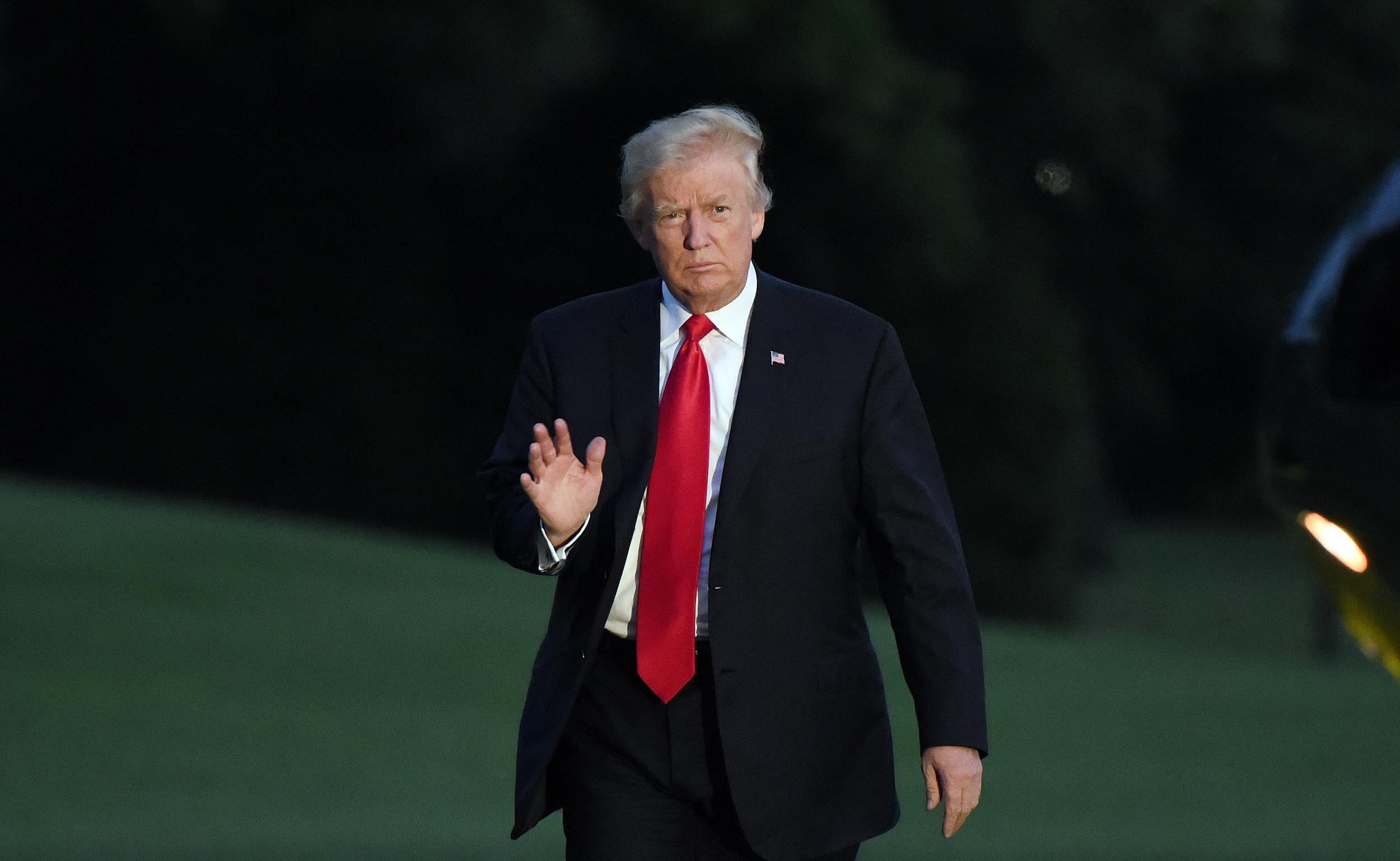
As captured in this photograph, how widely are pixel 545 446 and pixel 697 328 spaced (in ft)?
1.18

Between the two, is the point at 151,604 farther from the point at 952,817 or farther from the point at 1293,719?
the point at 952,817

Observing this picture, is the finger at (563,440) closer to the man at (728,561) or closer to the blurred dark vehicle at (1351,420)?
the man at (728,561)

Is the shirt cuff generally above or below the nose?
below

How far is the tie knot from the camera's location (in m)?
3.15

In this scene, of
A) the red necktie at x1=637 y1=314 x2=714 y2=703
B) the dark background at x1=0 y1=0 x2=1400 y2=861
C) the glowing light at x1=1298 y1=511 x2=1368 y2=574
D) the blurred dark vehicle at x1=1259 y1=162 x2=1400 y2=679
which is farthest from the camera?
the dark background at x1=0 y1=0 x2=1400 y2=861

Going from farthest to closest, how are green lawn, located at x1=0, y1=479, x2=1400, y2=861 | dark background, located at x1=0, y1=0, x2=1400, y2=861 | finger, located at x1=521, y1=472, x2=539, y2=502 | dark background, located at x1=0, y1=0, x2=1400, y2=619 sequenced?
dark background, located at x1=0, y1=0, x2=1400, y2=619, dark background, located at x1=0, y1=0, x2=1400, y2=861, green lawn, located at x1=0, y1=479, x2=1400, y2=861, finger, located at x1=521, y1=472, x2=539, y2=502

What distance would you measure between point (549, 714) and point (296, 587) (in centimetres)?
959

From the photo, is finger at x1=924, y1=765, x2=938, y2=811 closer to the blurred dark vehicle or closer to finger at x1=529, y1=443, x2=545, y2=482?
finger at x1=529, y1=443, x2=545, y2=482

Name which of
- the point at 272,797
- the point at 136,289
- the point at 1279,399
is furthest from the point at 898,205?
the point at 1279,399

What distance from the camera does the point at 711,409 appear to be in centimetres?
311

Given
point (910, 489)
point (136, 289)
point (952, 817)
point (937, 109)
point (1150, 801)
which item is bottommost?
point (1150, 801)

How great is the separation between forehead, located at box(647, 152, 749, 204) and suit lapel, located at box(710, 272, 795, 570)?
0.21m

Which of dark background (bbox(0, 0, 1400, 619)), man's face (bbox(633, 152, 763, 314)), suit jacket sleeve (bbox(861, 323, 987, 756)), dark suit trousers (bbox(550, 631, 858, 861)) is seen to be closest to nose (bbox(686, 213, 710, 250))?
man's face (bbox(633, 152, 763, 314))

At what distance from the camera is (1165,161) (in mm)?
21703
